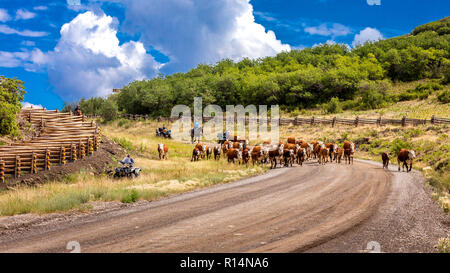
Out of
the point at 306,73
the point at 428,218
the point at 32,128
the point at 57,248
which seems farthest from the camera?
the point at 306,73

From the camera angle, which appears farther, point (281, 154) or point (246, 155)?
point (281, 154)

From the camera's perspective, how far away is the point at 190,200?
13.2 meters

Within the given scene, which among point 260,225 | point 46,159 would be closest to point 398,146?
point 260,225

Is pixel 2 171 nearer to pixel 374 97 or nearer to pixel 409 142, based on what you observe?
pixel 409 142

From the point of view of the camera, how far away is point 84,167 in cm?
2472

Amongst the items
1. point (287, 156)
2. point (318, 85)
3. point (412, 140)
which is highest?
point (318, 85)

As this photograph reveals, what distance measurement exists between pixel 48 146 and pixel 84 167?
292 centimetres

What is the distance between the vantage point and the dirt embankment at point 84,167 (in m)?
21.2

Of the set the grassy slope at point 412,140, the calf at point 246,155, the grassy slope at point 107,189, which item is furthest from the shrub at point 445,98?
the grassy slope at point 107,189

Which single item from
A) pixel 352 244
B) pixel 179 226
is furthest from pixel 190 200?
pixel 352 244

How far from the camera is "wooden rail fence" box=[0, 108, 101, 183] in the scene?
21.2 m

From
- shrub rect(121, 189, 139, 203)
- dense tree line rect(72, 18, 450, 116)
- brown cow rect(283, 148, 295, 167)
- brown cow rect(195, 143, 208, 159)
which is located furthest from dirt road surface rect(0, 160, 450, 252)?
dense tree line rect(72, 18, 450, 116)

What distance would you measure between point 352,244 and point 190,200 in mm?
7026
